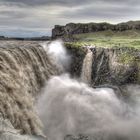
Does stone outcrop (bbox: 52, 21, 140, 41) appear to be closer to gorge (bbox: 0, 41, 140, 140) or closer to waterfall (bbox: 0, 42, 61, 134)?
gorge (bbox: 0, 41, 140, 140)

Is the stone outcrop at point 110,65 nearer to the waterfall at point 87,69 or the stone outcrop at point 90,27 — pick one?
the waterfall at point 87,69

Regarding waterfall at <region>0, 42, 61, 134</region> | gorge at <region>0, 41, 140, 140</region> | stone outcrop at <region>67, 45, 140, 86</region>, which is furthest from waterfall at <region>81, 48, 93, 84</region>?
waterfall at <region>0, 42, 61, 134</region>

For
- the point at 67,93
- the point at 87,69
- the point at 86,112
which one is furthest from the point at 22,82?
the point at 87,69

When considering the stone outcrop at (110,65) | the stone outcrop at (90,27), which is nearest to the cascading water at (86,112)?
the stone outcrop at (110,65)

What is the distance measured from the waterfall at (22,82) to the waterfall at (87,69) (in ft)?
32.8

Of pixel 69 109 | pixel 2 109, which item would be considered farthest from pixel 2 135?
pixel 69 109

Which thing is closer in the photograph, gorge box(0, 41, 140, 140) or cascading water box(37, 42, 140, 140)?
gorge box(0, 41, 140, 140)

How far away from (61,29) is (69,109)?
93310 millimetres

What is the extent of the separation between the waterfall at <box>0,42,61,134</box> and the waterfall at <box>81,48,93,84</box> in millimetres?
9991

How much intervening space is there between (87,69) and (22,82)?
2582 centimetres

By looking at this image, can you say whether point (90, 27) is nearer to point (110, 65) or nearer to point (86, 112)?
point (110, 65)

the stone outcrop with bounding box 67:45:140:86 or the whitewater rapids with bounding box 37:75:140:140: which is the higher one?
the stone outcrop with bounding box 67:45:140:86

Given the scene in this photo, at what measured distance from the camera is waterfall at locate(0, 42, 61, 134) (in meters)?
33.8

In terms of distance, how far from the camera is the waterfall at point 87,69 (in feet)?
209
